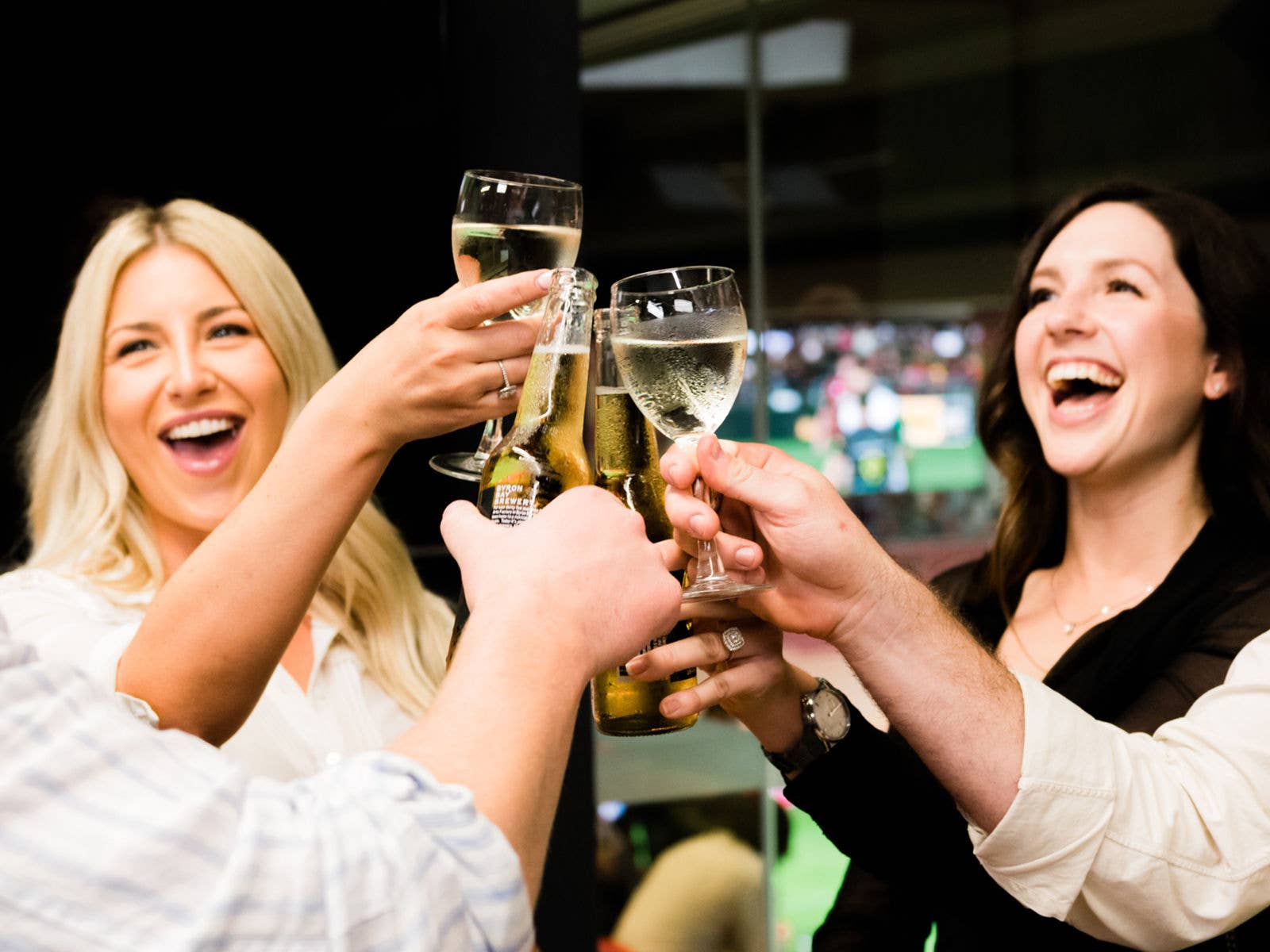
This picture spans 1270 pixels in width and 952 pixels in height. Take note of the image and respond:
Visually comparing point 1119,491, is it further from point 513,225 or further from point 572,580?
point 572,580

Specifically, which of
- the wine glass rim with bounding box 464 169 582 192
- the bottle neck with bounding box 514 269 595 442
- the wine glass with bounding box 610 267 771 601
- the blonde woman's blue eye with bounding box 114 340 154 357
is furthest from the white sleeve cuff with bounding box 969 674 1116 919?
the blonde woman's blue eye with bounding box 114 340 154 357

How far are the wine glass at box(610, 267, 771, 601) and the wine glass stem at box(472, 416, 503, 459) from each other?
15 centimetres

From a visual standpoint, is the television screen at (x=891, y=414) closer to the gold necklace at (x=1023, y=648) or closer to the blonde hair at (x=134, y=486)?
the gold necklace at (x=1023, y=648)

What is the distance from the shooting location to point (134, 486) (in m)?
1.86

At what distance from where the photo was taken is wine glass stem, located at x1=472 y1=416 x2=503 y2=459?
1.16 m

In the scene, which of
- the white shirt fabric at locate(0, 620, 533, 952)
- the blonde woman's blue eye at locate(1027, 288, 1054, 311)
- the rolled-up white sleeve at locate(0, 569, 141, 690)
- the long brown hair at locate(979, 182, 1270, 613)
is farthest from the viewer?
the blonde woman's blue eye at locate(1027, 288, 1054, 311)

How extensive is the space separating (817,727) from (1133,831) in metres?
0.38

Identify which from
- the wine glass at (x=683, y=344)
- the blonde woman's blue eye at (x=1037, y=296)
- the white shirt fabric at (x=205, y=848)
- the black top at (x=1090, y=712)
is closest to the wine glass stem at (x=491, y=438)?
the wine glass at (x=683, y=344)

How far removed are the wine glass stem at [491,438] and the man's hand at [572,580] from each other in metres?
0.22

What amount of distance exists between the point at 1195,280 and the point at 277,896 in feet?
5.35

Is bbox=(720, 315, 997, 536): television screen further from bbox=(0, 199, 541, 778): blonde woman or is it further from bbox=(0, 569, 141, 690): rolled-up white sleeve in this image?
bbox=(0, 569, 141, 690): rolled-up white sleeve

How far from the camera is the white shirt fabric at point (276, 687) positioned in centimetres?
154

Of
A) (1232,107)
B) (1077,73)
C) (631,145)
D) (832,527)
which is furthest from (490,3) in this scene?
(1232,107)

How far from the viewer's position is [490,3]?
7.14ft
